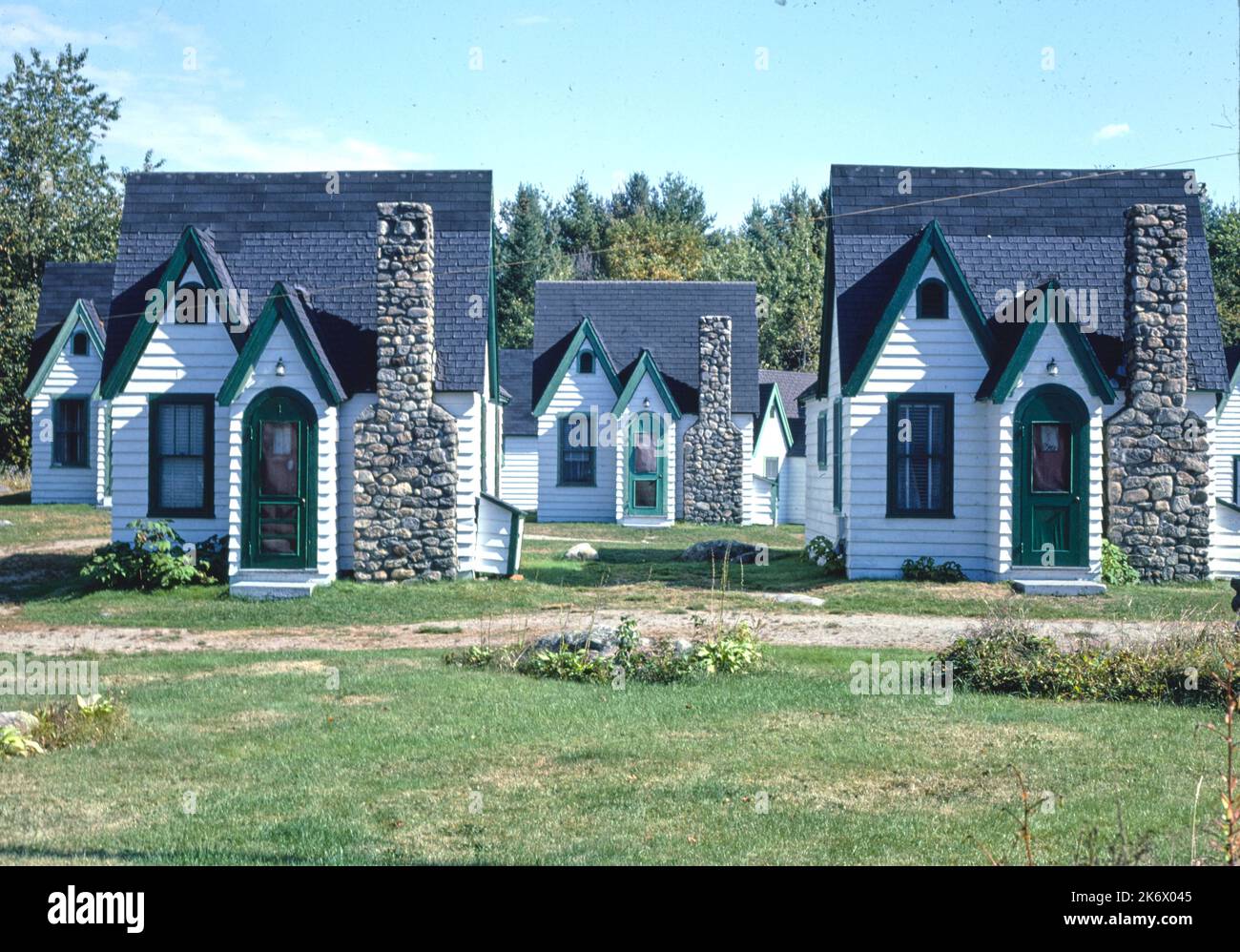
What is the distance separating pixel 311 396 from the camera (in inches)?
788

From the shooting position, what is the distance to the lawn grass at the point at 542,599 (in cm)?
1817

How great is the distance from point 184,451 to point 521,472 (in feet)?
73.1

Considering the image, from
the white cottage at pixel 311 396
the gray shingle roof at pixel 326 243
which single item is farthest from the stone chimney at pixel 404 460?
the gray shingle roof at pixel 326 243

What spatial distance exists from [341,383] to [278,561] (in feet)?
9.96

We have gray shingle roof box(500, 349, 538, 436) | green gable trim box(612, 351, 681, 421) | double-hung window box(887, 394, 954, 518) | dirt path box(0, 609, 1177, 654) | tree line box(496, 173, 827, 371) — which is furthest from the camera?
tree line box(496, 173, 827, 371)

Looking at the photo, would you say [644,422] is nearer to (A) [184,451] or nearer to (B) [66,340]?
(B) [66,340]

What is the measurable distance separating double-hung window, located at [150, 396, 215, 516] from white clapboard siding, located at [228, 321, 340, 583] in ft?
3.80

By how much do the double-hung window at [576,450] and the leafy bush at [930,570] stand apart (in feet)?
60.4

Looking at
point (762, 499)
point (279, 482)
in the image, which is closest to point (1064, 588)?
point (279, 482)

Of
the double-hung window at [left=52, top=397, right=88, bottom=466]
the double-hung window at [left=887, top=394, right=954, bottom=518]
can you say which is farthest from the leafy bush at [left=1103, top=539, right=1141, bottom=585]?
the double-hung window at [left=52, top=397, right=88, bottom=466]

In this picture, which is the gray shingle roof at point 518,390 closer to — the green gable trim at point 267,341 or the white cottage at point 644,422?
the white cottage at point 644,422

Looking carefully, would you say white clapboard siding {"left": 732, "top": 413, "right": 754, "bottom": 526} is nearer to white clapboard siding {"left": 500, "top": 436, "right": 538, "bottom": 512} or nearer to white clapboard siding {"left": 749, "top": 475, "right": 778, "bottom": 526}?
white clapboard siding {"left": 749, "top": 475, "right": 778, "bottom": 526}

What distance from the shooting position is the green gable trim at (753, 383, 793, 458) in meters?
41.1

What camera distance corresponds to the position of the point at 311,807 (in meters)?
8.09
